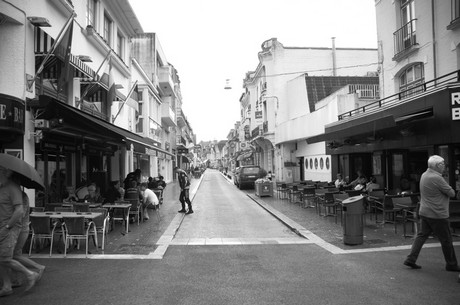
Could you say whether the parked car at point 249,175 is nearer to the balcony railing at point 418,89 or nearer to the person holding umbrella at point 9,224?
the balcony railing at point 418,89

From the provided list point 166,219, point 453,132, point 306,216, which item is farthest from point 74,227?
point 453,132

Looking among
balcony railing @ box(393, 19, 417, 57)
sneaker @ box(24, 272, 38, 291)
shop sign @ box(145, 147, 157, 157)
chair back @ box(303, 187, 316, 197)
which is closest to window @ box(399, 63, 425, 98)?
balcony railing @ box(393, 19, 417, 57)

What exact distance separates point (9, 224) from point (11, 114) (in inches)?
157

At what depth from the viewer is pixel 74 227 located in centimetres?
707

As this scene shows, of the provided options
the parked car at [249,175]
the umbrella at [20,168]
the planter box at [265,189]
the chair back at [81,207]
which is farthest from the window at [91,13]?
the parked car at [249,175]

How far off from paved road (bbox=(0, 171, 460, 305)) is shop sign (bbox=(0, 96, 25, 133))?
3.06 m

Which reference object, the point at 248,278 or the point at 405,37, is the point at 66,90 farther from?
the point at 405,37

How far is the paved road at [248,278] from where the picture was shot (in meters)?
4.67

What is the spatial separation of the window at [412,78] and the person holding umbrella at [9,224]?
489 inches

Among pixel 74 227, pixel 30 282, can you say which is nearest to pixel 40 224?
pixel 74 227

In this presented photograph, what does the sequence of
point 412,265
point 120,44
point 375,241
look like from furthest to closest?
point 120,44
point 375,241
point 412,265

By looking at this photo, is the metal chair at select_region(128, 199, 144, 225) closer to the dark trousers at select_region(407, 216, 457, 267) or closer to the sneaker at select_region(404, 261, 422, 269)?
the sneaker at select_region(404, 261, 422, 269)

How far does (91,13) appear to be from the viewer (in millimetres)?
13648

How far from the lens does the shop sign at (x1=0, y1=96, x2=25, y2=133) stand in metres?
7.56
